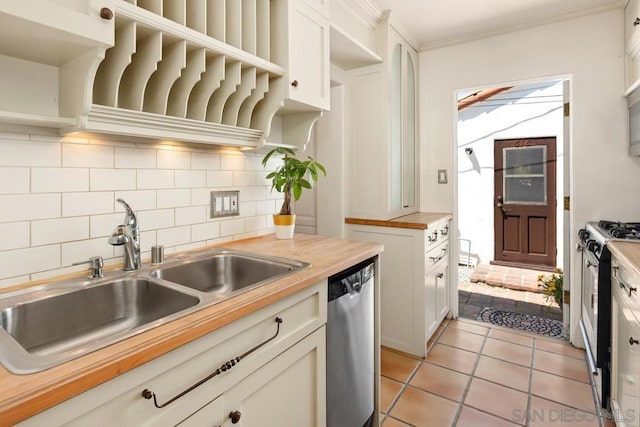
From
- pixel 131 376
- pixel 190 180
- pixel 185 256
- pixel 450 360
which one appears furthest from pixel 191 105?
pixel 450 360

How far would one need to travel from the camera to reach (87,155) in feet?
4.09

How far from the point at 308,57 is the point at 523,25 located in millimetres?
2024

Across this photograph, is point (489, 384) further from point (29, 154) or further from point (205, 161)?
point (29, 154)

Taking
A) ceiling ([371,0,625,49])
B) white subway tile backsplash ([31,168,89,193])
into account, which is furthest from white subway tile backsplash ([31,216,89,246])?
ceiling ([371,0,625,49])

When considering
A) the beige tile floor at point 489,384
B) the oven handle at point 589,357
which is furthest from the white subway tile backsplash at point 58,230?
the oven handle at point 589,357

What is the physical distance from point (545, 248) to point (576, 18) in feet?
11.5

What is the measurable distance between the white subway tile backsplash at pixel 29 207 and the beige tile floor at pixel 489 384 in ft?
5.90

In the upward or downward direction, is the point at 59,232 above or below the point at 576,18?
below

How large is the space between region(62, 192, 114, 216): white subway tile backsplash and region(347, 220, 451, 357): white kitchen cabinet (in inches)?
70.1

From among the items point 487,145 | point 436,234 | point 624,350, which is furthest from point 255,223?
point 487,145

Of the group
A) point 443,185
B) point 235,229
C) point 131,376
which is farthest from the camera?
point 443,185

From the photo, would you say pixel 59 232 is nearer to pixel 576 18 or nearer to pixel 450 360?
pixel 450 360

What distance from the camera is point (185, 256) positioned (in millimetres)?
1479

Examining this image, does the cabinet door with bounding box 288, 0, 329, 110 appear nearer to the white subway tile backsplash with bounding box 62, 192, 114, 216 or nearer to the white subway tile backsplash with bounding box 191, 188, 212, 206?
the white subway tile backsplash with bounding box 191, 188, 212, 206
